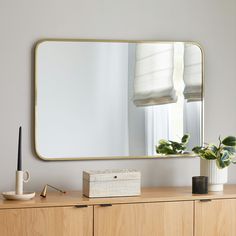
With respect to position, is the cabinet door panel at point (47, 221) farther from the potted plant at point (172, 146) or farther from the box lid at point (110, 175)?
the potted plant at point (172, 146)

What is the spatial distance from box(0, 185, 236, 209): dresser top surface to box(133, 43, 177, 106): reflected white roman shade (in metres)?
0.52

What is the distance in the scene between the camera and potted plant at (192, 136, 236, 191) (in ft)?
9.96

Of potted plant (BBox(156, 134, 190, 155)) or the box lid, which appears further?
potted plant (BBox(156, 134, 190, 155))

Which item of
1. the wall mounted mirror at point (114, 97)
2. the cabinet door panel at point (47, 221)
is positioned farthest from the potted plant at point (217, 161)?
the cabinet door panel at point (47, 221)

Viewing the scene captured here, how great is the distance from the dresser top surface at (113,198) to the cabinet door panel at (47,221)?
0.09ft

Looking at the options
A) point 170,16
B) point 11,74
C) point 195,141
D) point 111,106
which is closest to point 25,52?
point 11,74

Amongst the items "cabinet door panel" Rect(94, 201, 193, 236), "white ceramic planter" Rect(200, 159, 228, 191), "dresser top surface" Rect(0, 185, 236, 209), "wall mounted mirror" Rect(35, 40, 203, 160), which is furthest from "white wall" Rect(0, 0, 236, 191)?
"cabinet door panel" Rect(94, 201, 193, 236)

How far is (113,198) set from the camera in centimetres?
281

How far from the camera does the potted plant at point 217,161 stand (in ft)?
9.96

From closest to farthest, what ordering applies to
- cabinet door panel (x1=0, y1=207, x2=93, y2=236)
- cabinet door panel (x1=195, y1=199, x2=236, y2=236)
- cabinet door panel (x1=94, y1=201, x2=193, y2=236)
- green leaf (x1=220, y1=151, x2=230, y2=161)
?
cabinet door panel (x1=0, y1=207, x2=93, y2=236) → cabinet door panel (x1=94, y1=201, x2=193, y2=236) → cabinet door panel (x1=195, y1=199, x2=236, y2=236) → green leaf (x1=220, y1=151, x2=230, y2=161)

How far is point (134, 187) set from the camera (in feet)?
9.50

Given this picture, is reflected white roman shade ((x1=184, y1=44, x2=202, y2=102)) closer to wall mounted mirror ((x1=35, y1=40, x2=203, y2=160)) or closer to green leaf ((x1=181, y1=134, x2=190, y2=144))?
wall mounted mirror ((x1=35, y1=40, x2=203, y2=160))

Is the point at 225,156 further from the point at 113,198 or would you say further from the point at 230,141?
the point at 113,198

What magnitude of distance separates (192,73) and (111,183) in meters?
0.88
